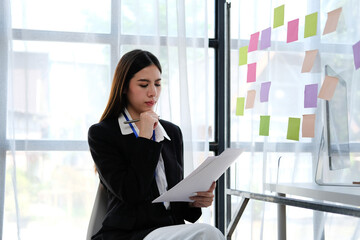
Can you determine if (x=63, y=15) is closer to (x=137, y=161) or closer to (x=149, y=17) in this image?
(x=149, y=17)

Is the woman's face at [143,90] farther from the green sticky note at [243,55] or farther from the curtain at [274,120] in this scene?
the green sticky note at [243,55]

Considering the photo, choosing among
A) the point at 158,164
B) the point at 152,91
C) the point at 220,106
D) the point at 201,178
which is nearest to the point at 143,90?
the point at 152,91

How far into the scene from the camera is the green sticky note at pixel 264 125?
242 cm

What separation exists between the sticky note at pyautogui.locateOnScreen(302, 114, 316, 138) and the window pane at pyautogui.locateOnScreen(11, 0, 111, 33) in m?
1.17

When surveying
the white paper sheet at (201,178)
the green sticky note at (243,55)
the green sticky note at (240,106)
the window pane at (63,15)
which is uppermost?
the window pane at (63,15)

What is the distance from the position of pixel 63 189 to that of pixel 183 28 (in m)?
1.07

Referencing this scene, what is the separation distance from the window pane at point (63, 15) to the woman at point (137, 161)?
36.0 inches

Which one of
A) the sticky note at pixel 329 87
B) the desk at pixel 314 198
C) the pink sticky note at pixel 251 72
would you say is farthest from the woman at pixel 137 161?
the pink sticky note at pixel 251 72

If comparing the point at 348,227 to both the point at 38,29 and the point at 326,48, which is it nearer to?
the point at 326,48

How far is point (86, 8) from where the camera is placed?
2.62 m

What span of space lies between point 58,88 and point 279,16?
3.86 ft

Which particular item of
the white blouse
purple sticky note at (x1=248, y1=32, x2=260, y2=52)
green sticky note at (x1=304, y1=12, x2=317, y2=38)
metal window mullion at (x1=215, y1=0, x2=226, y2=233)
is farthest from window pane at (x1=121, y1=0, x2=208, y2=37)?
the white blouse

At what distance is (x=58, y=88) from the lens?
8.51 ft

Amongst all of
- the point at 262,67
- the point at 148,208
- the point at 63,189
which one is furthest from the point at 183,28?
the point at 148,208
